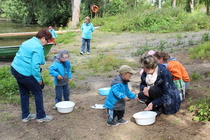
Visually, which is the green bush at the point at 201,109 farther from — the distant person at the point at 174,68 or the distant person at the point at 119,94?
the distant person at the point at 119,94

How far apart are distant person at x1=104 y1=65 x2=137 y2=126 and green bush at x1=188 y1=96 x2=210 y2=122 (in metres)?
1.14

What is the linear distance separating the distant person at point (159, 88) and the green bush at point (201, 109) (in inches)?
11.7

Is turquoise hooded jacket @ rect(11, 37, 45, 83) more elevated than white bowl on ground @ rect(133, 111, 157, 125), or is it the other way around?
turquoise hooded jacket @ rect(11, 37, 45, 83)

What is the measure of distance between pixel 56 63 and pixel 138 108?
1811 millimetres

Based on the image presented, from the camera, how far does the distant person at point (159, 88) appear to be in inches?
147

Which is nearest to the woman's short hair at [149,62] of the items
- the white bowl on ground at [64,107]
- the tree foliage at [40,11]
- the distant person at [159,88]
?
the distant person at [159,88]

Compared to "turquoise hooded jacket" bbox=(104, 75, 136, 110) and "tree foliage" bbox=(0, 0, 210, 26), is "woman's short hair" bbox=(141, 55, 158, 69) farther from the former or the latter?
"tree foliage" bbox=(0, 0, 210, 26)

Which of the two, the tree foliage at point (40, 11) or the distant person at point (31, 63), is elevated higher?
the tree foliage at point (40, 11)

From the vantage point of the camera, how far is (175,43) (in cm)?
1135

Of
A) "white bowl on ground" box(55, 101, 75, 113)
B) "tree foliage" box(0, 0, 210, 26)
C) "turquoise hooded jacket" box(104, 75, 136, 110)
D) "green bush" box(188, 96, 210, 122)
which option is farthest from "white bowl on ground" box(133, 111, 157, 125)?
"tree foliage" box(0, 0, 210, 26)

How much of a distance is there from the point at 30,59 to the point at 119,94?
4.88 ft

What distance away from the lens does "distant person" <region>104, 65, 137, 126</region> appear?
3.44m

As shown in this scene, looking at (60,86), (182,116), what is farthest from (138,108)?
(60,86)

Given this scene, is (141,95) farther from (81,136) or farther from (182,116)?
(81,136)
